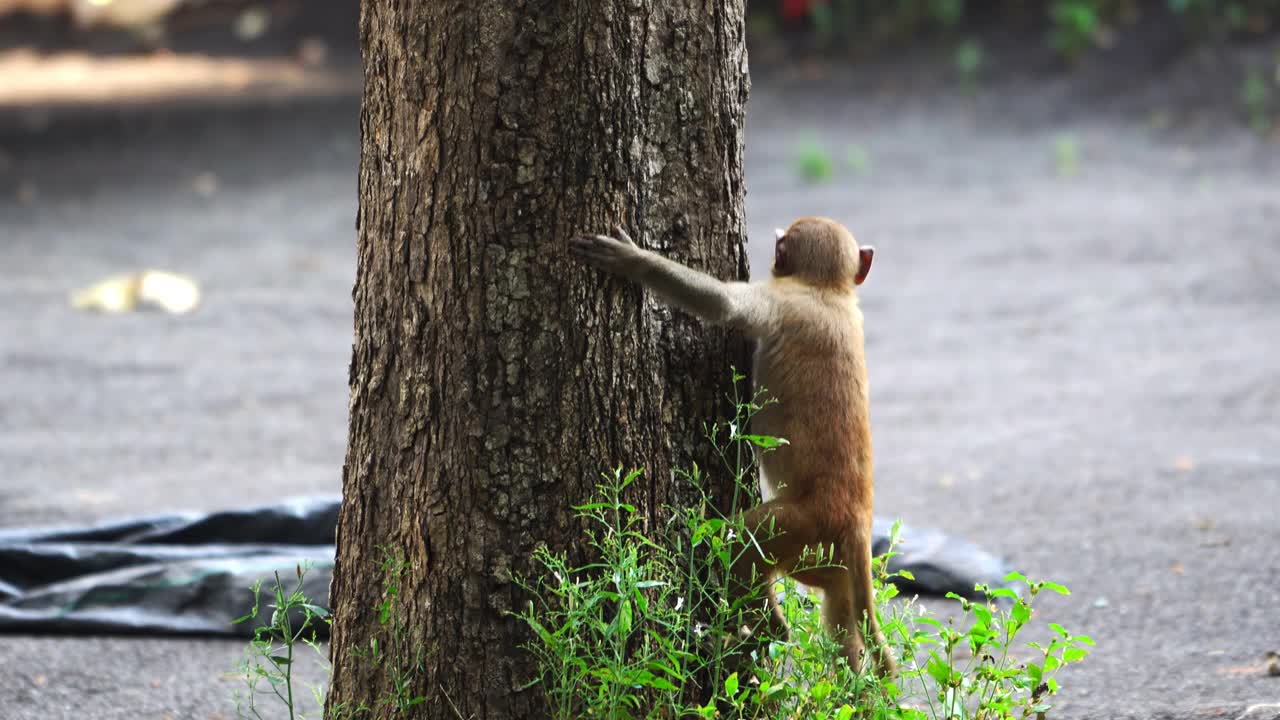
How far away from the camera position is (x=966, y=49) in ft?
51.1

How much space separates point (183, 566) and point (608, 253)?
2612 mm

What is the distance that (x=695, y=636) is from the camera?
2.96 meters

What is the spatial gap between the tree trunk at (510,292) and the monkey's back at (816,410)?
19cm

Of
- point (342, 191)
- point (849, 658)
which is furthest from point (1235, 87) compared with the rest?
point (849, 658)

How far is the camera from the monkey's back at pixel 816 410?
119 inches

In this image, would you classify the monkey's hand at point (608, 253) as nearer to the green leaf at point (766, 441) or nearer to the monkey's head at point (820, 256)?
the green leaf at point (766, 441)

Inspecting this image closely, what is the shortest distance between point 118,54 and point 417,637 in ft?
59.2

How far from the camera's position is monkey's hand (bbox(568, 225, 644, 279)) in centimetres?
283

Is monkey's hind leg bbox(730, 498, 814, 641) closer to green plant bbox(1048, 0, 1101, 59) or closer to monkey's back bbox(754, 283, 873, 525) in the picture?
monkey's back bbox(754, 283, 873, 525)

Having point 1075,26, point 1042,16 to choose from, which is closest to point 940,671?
point 1075,26

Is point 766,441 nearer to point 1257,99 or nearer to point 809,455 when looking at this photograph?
point 809,455

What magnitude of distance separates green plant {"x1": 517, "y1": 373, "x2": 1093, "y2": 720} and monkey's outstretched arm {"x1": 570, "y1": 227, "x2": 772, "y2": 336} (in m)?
0.17

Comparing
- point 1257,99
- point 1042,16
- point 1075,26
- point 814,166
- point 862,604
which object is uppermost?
point 1042,16

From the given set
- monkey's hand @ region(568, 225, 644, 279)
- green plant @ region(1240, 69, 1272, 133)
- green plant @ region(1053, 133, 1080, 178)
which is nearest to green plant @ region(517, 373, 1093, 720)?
monkey's hand @ region(568, 225, 644, 279)
